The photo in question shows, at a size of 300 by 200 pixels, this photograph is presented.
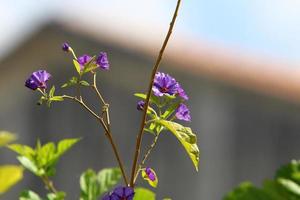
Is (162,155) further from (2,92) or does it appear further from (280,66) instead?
(280,66)

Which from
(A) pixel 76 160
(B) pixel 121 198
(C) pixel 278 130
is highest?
(B) pixel 121 198

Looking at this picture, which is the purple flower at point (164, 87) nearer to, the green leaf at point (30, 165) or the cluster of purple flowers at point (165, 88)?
the cluster of purple flowers at point (165, 88)

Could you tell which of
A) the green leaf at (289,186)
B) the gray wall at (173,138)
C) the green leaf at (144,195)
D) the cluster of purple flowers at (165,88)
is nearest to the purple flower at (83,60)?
the cluster of purple flowers at (165,88)

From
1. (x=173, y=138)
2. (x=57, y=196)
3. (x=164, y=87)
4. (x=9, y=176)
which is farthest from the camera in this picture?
(x=173, y=138)

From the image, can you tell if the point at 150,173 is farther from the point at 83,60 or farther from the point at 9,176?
the point at 9,176

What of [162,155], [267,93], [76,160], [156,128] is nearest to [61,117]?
[76,160]

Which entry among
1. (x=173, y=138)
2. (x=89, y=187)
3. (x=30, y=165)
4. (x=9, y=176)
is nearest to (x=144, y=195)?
(x=89, y=187)
